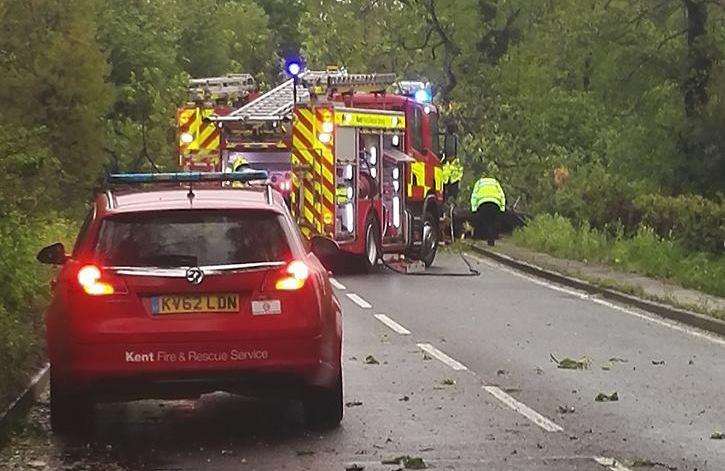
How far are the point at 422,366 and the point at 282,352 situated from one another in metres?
4.33

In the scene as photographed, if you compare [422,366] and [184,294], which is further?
[422,366]

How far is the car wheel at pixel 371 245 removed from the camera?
2483 cm

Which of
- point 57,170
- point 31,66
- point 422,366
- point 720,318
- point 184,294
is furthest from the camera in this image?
point 31,66

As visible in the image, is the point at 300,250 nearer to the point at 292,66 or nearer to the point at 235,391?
the point at 235,391

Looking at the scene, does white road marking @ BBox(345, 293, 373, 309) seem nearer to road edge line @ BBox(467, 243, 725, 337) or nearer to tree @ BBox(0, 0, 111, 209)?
road edge line @ BBox(467, 243, 725, 337)

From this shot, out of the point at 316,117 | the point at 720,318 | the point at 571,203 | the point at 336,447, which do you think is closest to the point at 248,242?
the point at 336,447

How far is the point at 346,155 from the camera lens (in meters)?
24.0

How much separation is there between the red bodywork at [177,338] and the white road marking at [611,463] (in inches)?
70.6

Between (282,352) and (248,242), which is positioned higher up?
(248,242)

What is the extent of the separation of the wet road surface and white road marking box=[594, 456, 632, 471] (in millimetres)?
23

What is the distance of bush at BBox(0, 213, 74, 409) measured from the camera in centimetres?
1125

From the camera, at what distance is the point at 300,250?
9.77 m

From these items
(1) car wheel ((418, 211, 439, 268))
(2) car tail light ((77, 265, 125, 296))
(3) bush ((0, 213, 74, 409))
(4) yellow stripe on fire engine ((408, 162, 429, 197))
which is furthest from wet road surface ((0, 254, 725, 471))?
(1) car wheel ((418, 211, 439, 268))

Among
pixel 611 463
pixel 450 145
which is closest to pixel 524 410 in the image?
pixel 611 463
